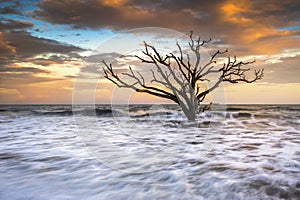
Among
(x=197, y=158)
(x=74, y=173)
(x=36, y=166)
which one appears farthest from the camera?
(x=197, y=158)

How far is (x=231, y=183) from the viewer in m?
3.22

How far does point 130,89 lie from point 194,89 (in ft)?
11.5

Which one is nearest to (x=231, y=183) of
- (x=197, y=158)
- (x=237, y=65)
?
(x=197, y=158)

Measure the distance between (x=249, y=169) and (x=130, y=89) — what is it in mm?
10080

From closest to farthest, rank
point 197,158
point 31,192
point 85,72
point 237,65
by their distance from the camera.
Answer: point 31,192, point 197,158, point 85,72, point 237,65

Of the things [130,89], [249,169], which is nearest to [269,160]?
[249,169]

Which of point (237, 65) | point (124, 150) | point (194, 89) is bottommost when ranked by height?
point (124, 150)

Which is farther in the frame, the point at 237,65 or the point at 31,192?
the point at 237,65

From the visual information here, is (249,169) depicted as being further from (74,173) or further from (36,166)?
(36,166)

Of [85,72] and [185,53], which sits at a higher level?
[185,53]

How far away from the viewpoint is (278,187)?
3.06m

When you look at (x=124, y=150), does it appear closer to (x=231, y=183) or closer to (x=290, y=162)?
(x=231, y=183)

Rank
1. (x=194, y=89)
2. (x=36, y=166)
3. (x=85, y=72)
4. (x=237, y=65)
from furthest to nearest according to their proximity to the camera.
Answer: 1. (x=237, y=65)
2. (x=194, y=89)
3. (x=85, y=72)
4. (x=36, y=166)

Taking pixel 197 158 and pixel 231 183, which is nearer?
pixel 231 183
